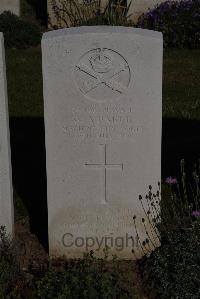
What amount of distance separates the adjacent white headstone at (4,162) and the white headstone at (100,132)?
0.31 m

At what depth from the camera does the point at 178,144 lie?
26.7 ft

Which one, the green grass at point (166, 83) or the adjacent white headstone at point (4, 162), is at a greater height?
the green grass at point (166, 83)

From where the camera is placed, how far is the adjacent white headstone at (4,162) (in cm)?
525

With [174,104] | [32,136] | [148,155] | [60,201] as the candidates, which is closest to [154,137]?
[148,155]

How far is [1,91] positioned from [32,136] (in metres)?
3.38

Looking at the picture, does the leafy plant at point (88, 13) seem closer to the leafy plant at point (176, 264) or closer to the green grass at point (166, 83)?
the green grass at point (166, 83)

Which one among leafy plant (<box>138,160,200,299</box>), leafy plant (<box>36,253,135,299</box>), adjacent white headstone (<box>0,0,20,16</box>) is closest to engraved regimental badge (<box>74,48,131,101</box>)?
leafy plant (<box>138,160,200,299</box>)

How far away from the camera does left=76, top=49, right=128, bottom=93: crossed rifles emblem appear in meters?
5.21

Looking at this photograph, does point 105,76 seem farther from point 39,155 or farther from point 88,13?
point 88,13

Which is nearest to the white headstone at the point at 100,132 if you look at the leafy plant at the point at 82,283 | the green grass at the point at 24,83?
the leafy plant at the point at 82,283

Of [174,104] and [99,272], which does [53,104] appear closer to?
[99,272]

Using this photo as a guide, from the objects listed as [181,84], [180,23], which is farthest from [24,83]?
[180,23]

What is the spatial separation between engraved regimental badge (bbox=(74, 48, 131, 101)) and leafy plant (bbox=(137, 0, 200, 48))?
775cm

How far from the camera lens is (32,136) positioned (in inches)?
339
